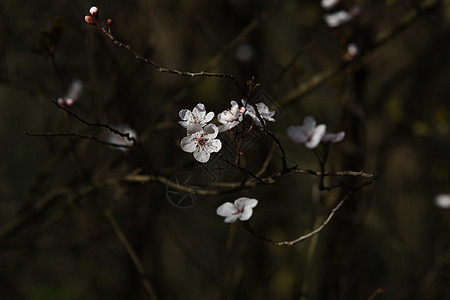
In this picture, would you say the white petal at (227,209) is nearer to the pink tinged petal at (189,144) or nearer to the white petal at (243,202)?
the white petal at (243,202)

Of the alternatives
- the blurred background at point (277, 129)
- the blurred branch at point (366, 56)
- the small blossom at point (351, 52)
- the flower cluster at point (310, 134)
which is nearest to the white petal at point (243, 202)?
the flower cluster at point (310, 134)

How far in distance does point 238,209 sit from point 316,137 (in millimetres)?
350

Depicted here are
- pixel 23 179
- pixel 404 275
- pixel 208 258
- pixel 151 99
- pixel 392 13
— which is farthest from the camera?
pixel 23 179

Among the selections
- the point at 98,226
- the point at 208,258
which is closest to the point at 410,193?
the point at 208,258

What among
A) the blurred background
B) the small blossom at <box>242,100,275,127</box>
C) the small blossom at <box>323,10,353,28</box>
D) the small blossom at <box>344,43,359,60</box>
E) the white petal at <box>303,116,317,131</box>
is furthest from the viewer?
the blurred background

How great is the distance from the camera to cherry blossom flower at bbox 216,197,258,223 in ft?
3.80

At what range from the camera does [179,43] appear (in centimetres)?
364

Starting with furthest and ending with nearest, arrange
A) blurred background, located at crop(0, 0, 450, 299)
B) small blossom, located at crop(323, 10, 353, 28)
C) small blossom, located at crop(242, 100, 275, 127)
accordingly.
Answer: blurred background, located at crop(0, 0, 450, 299) < small blossom, located at crop(323, 10, 353, 28) < small blossom, located at crop(242, 100, 275, 127)

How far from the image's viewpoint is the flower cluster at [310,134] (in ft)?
4.37

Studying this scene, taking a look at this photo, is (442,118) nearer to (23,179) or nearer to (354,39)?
(354,39)

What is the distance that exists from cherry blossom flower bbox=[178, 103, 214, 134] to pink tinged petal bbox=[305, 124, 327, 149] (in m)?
0.35

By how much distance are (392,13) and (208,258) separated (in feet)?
10.9

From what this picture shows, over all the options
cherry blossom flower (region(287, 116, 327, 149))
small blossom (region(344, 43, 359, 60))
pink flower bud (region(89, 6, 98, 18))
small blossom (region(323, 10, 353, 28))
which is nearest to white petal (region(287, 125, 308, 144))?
cherry blossom flower (region(287, 116, 327, 149))

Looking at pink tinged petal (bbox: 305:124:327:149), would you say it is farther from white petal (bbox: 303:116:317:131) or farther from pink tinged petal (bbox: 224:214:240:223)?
pink tinged petal (bbox: 224:214:240:223)
